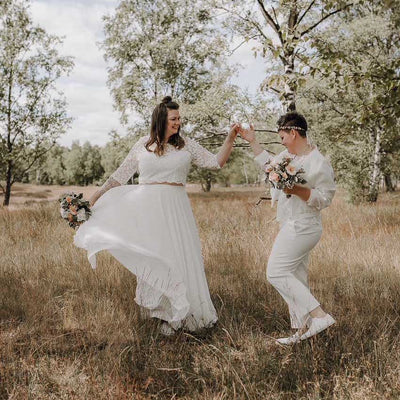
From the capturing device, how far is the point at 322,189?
11.0 ft

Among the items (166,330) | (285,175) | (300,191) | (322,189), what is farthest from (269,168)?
(166,330)

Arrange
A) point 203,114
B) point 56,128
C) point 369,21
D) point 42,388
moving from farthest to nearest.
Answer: point 56,128 < point 369,21 < point 203,114 < point 42,388

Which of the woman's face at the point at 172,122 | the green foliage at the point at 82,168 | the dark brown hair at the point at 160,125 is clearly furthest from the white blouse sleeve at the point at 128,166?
the green foliage at the point at 82,168

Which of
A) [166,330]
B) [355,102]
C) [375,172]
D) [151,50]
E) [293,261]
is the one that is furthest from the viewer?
[151,50]

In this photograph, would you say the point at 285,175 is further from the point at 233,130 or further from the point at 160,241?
the point at 160,241

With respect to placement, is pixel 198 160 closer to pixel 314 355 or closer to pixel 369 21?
pixel 314 355

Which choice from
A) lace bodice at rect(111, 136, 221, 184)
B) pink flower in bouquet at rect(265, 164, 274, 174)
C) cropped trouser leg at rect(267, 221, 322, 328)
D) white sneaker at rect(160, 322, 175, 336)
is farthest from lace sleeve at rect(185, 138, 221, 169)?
white sneaker at rect(160, 322, 175, 336)

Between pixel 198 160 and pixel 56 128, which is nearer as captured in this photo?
pixel 198 160

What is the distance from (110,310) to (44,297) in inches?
39.8

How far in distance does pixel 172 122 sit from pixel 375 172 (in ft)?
46.8

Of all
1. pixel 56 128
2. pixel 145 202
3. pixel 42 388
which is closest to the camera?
pixel 42 388

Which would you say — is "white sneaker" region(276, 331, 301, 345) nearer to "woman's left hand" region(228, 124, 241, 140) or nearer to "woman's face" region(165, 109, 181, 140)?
"woman's left hand" region(228, 124, 241, 140)

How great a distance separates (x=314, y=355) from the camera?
322 cm

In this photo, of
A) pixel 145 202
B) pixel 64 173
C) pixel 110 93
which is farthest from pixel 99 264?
pixel 64 173
